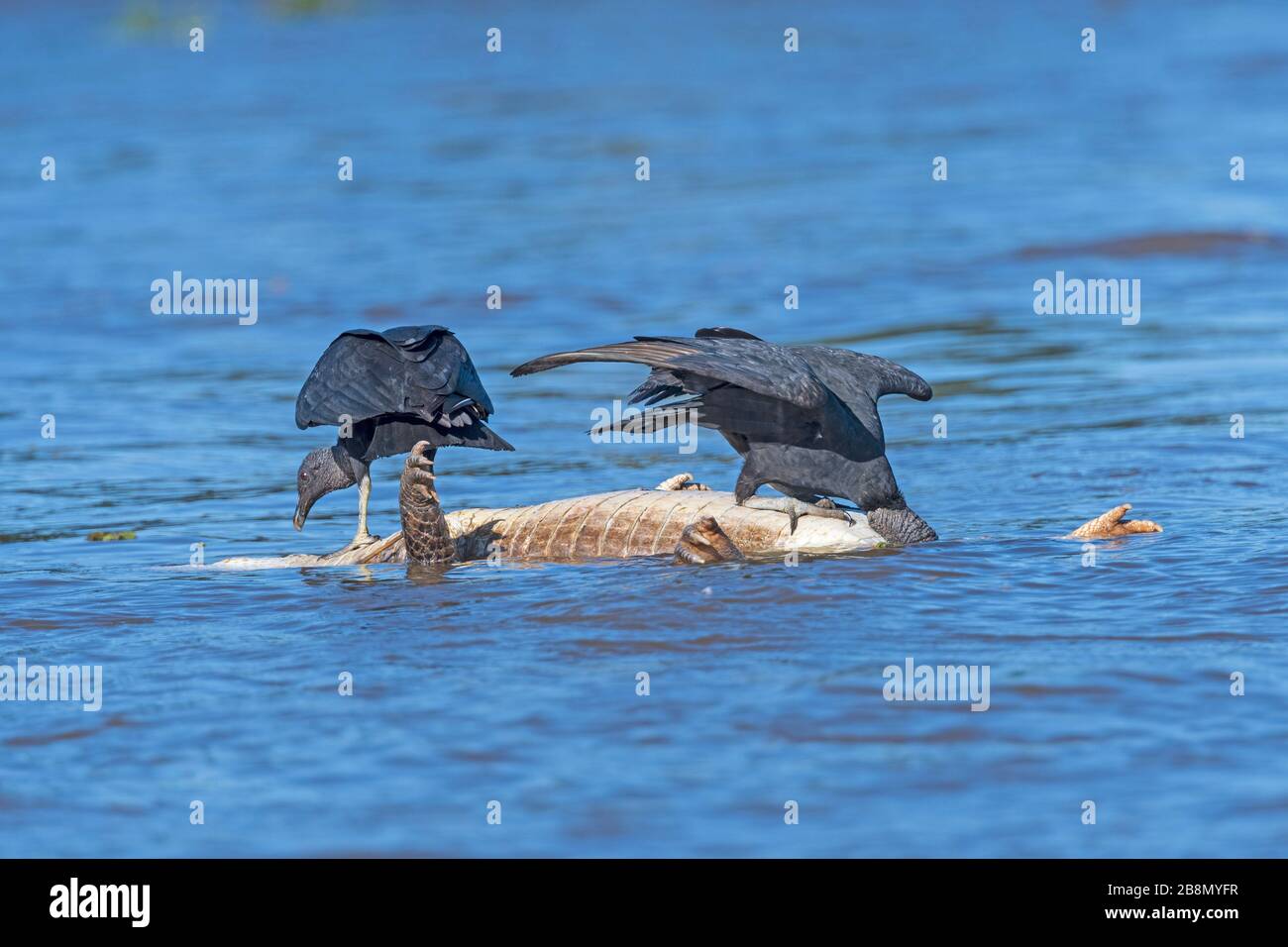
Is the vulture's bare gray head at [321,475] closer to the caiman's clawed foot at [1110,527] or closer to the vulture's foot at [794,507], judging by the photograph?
the vulture's foot at [794,507]

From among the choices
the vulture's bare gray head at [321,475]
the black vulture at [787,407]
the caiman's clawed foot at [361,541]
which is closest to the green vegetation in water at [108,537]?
the vulture's bare gray head at [321,475]

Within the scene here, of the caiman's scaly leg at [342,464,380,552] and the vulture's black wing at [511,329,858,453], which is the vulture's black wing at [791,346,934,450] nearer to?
the vulture's black wing at [511,329,858,453]

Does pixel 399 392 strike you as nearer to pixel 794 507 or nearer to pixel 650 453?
pixel 794 507

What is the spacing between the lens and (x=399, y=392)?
274 inches

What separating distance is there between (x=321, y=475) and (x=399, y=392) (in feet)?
2.61

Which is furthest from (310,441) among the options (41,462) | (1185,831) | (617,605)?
(1185,831)

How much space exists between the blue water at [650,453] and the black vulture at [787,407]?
35 cm

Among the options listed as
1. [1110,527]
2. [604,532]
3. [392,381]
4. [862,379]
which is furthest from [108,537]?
[1110,527]

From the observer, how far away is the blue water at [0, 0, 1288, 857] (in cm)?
490

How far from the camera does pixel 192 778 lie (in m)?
5.05

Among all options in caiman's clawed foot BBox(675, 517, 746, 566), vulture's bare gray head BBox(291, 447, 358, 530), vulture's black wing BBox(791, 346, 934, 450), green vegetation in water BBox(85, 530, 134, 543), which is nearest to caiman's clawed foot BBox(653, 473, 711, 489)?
caiman's clawed foot BBox(675, 517, 746, 566)

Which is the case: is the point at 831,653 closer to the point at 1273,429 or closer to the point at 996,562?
the point at 996,562

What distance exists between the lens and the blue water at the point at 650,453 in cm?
490

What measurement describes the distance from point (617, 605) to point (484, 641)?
20.5 inches
